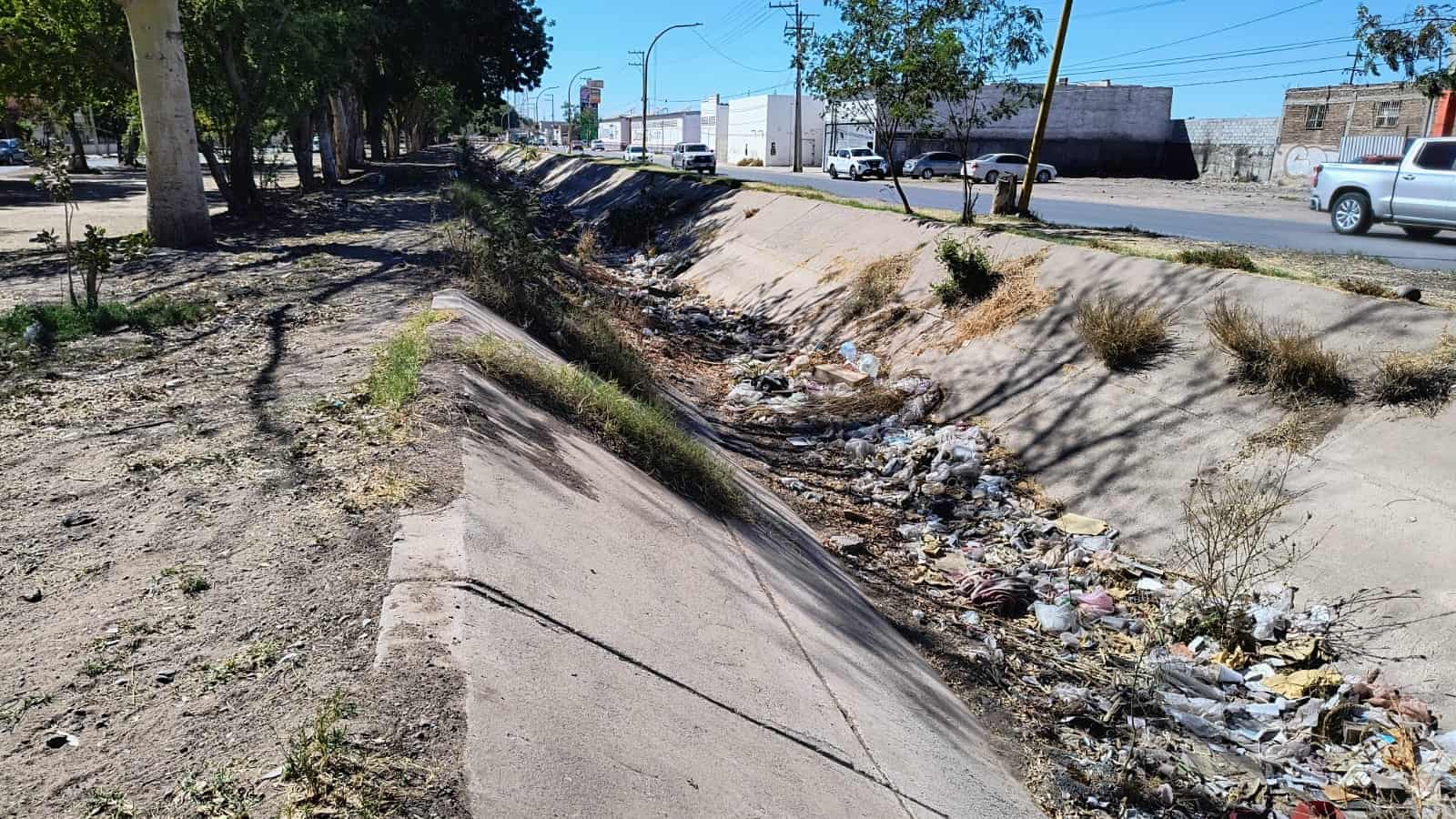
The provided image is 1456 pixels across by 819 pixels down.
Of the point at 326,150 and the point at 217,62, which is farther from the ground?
the point at 217,62

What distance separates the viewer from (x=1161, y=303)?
9.08 m

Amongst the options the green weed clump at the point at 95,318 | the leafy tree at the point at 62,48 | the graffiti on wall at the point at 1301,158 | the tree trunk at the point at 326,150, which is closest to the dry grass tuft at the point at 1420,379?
the green weed clump at the point at 95,318

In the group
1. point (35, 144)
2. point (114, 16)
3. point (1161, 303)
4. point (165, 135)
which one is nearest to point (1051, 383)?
point (1161, 303)

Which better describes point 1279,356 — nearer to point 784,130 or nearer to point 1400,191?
point 1400,191

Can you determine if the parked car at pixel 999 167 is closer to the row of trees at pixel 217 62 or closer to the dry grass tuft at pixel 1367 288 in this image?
the row of trees at pixel 217 62

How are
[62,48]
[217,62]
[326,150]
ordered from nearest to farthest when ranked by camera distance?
1. [62,48]
2. [217,62]
3. [326,150]

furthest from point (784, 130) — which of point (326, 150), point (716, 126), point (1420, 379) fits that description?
point (1420, 379)

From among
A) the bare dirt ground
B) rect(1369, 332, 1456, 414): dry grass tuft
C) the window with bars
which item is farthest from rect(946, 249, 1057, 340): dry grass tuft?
the window with bars

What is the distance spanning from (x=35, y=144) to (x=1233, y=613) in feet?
35.4

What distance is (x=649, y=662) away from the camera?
147 inches

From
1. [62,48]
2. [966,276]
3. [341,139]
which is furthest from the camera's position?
[341,139]

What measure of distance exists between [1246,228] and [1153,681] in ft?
52.2

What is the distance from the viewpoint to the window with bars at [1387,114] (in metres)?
42.0

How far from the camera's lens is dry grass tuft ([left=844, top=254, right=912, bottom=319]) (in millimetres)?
12773
